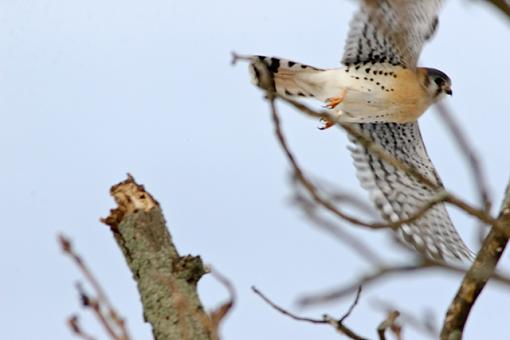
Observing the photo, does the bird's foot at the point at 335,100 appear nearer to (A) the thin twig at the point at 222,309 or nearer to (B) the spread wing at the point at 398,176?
(B) the spread wing at the point at 398,176

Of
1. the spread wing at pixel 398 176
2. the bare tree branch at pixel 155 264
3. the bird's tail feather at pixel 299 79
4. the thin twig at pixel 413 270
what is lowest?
the thin twig at pixel 413 270

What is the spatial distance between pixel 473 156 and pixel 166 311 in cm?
222

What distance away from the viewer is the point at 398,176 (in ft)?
26.3

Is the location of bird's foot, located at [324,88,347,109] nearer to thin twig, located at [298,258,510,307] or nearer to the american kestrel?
the american kestrel

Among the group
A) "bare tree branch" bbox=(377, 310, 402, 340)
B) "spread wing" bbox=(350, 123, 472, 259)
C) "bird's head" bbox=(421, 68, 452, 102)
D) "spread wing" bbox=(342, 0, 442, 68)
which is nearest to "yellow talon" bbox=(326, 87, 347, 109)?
"spread wing" bbox=(342, 0, 442, 68)

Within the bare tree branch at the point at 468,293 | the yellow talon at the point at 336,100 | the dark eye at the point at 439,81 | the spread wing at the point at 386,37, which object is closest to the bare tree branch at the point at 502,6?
the bare tree branch at the point at 468,293

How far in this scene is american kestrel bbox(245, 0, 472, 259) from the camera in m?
7.05

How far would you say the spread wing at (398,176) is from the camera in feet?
24.3

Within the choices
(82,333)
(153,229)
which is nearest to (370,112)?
(153,229)

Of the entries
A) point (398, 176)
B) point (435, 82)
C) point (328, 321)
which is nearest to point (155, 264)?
point (328, 321)

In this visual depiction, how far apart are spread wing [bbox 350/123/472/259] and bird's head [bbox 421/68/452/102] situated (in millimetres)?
414

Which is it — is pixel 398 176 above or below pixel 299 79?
below

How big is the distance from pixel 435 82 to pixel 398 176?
28.7 inches

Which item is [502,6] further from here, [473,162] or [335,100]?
[335,100]
